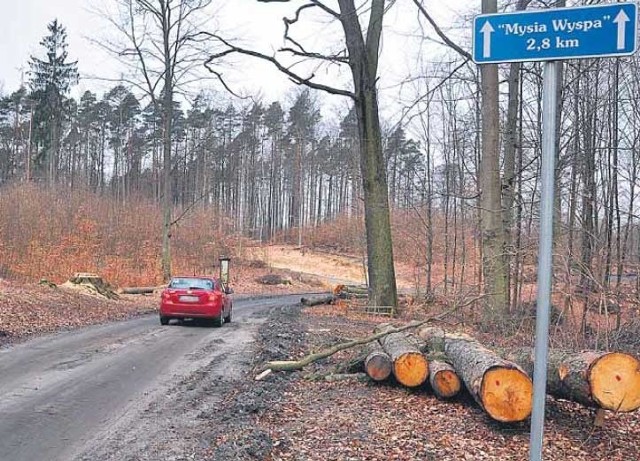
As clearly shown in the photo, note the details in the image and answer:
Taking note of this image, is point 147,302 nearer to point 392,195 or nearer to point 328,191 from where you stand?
point 392,195

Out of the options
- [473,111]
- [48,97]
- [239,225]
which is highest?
[48,97]

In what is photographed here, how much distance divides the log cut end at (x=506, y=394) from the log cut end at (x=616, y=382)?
24.4 inches

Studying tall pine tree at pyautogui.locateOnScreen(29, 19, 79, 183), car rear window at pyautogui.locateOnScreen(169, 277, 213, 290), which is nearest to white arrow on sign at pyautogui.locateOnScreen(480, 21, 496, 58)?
car rear window at pyautogui.locateOnScreen(169, 277, 213, 290)

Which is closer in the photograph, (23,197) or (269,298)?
(23,197)

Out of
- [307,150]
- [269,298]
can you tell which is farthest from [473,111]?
[307,150]

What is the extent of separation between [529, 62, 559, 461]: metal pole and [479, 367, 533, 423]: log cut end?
10.0ft

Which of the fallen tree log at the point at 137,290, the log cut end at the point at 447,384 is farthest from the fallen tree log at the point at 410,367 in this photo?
the fallen tree log at the point at 137,290

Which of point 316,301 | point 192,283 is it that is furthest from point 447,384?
point 316,301

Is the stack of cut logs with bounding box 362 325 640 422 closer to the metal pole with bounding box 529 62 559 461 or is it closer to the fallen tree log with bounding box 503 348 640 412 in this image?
the fallen tree log with bounding box 503 348 640 412

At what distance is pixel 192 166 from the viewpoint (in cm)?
6662

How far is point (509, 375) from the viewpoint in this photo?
6062mm

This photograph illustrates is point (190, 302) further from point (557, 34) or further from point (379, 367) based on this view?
point (557, 34)

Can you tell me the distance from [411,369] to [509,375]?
5.79 feet

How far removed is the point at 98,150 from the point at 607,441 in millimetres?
63033
